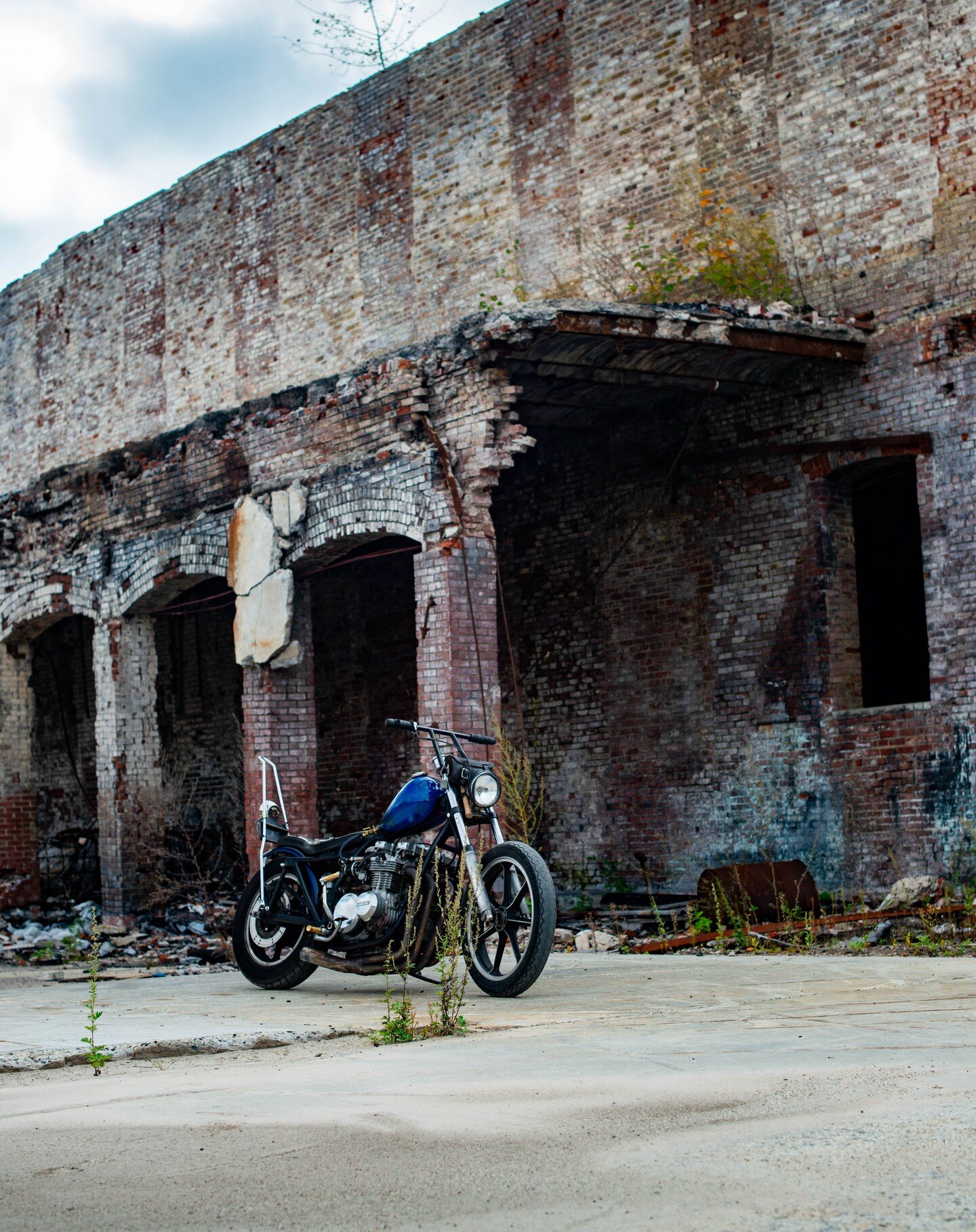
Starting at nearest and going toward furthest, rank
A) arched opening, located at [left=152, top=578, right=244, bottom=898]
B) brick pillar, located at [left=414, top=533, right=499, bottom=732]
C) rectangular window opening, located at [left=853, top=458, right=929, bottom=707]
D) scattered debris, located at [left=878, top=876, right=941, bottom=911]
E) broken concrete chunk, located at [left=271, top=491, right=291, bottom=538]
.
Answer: scattered debris, located at [left=878, top=876, right=941, bottom=911]
brick pillar, located at [left=414, top=533, right=499, bottom=732]
broken concrete chunk, located at [left=271, top=491, right=291, bottom=538]
rectangular window opening, located at [left=853, top=458, right=929, bottom=707]
arched opening, located at [left=152, top=578, right=244, bottom=898]

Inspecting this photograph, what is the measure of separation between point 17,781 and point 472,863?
36.6 feet

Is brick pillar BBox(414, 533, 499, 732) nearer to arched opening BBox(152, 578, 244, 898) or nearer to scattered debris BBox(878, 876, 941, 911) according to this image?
scattered debris BBox(878, 876, 941, 911)

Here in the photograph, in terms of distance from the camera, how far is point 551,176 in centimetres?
1542

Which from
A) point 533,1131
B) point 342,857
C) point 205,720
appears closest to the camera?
point 533,1131

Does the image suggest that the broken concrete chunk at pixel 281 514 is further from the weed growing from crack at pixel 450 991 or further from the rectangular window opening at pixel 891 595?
the weed growing from crack at pixel 450 991

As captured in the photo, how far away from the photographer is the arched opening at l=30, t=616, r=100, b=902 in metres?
21.2

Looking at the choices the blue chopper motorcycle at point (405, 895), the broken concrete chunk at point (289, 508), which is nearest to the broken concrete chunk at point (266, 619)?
the broken concrete chunk at point (289, 508)

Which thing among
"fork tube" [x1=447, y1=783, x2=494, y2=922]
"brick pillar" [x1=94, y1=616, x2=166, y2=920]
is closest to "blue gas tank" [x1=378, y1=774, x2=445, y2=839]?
"fork tube" [x1=447, y1=783, x2=494, y2=922]

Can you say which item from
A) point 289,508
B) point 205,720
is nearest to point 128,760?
point 289,508

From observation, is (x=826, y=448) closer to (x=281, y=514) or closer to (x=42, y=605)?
(x=281, y=514)

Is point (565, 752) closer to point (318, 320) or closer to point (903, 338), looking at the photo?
point (903, 338)

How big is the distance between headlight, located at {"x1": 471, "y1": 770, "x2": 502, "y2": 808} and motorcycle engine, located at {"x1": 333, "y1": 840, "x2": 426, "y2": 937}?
19.2 inches

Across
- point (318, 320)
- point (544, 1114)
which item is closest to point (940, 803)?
point (544, 1114)

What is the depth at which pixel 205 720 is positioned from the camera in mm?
19344
